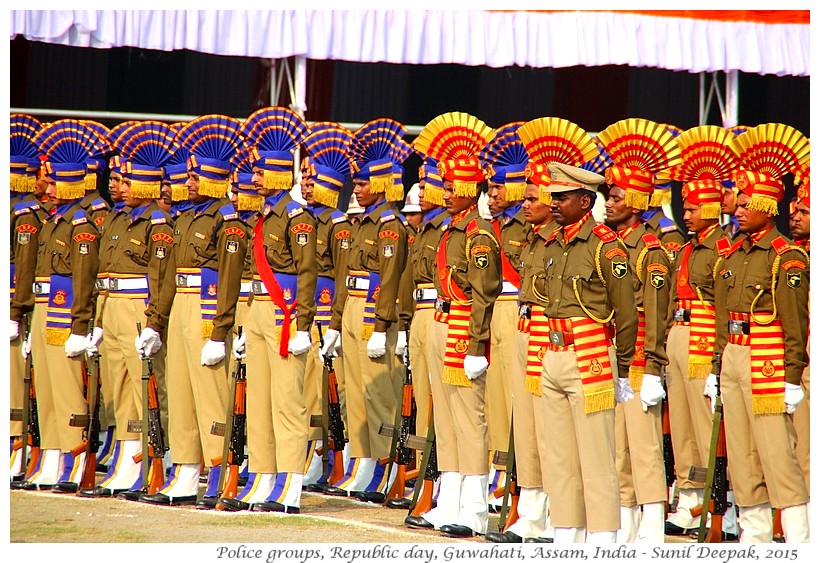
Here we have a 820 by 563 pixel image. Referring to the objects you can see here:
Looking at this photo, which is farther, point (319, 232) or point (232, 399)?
point (319, 232)

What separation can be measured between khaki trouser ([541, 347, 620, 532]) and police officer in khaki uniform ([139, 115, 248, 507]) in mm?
2528

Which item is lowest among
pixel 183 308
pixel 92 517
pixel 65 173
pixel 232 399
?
pixel 92 517

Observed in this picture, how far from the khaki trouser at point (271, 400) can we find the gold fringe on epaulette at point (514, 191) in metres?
1.53

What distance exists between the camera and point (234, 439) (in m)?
8.26

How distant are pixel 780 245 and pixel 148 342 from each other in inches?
149

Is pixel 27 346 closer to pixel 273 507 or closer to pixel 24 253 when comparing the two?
pixel 24 253

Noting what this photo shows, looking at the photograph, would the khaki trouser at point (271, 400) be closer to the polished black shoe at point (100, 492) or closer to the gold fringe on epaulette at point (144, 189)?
the polished black shoe at point (100, 492)

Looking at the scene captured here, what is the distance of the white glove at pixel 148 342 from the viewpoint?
8383mm

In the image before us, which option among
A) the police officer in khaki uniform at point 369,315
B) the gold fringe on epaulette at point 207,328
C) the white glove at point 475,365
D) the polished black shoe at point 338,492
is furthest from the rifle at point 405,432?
the white glove at point 475,365

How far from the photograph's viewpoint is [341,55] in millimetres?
12016

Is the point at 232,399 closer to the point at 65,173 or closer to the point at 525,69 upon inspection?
the point at 65,173

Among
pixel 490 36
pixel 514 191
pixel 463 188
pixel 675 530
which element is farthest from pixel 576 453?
pixel 490 36

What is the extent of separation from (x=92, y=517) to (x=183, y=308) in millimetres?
1362
